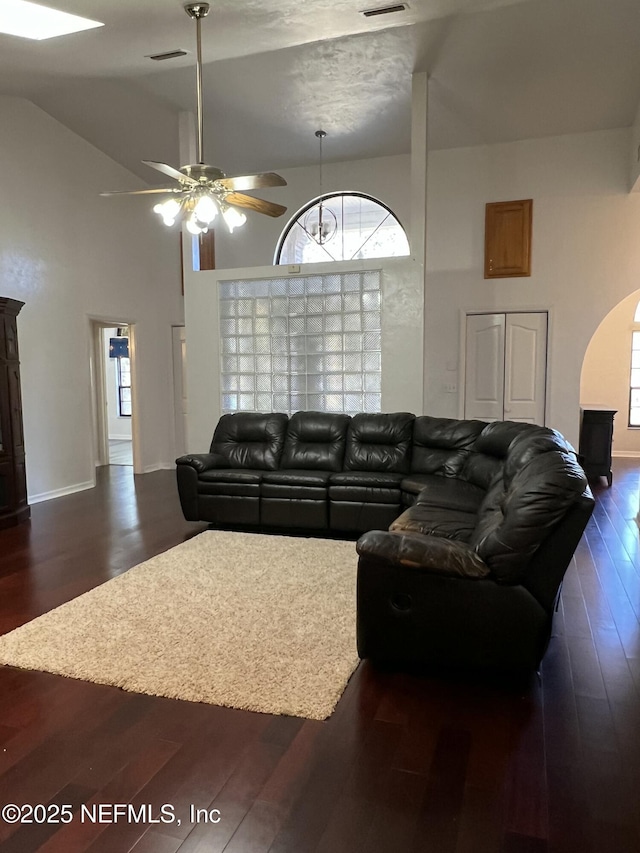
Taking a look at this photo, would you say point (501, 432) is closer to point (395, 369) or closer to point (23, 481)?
point (395, 369)

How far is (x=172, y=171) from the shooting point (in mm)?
3566

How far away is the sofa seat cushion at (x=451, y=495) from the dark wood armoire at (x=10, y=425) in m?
3.54

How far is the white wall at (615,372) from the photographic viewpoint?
27.6 feet

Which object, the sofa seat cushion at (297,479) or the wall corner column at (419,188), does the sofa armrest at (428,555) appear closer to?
the sofa seat cushion at (297,479)

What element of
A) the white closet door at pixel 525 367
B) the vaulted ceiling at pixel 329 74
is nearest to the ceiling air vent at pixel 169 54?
the vaulted ceiling at pixel 329 74

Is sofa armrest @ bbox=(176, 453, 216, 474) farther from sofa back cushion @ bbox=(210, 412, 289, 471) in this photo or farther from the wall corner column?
the wall corner column

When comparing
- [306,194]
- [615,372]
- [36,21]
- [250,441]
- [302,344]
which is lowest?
[250,441]

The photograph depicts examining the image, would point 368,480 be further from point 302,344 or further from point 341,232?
→ point 341,232

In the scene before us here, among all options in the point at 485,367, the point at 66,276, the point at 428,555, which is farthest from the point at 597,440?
the point at 66,276

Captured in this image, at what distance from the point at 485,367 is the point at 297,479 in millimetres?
3180

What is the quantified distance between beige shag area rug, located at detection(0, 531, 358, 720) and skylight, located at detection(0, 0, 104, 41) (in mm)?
3640

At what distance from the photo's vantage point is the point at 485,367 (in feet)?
22.1

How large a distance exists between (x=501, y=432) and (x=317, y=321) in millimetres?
2644

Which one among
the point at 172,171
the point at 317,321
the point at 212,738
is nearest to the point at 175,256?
the point at 317,321
